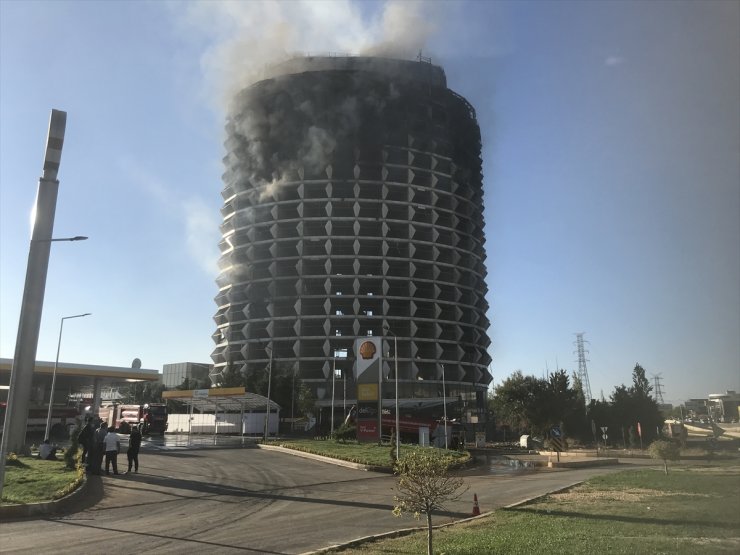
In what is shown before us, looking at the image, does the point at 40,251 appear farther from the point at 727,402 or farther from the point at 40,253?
the point at 727,402

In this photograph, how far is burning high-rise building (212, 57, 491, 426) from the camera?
294 ft

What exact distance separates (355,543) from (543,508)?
613cm

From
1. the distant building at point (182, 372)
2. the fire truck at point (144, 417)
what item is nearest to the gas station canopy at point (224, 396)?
the fire truck at point (144, 417)

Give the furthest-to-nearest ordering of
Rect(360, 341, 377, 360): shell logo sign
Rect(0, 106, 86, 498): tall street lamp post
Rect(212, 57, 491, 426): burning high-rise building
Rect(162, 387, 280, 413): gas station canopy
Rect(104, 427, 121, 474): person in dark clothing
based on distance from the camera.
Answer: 1. Rect(212, 57, 491, 426): burning high-rise building
2. Rect(162, 387, 280, 413): gas station canopy
3. Rect(360, 341, 377, 360): shell logo sign
4. Rect(104, 427, 121, 474): person in dark clothing
5. Rect(0, 106, 86, 498): tall street lamp post

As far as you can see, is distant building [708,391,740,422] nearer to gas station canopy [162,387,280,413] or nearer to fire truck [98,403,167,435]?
gas station canopy [162,387,280,413]

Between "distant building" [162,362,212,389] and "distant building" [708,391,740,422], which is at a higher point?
"distant building" [162,362,212,389]

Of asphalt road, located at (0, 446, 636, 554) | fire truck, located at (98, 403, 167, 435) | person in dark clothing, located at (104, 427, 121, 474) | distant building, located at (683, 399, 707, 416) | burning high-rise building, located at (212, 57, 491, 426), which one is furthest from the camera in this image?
burning high-rise building, located at (212, 57, 491, 426)

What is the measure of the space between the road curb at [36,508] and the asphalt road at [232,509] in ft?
1.46

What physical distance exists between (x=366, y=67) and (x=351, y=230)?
3384 cm

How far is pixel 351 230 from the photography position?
3718 inches

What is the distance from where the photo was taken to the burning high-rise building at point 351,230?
3526 inches

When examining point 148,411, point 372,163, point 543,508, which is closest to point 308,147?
point 372,163

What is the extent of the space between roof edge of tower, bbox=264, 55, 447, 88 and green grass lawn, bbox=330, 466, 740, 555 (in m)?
98.0

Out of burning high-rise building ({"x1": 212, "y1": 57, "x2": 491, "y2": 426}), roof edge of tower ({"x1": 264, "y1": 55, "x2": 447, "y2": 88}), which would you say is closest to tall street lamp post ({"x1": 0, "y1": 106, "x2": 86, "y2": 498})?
burning high-rise building ({"x1": 212, "y1": 57, "x2": 491, "y2": 426})
